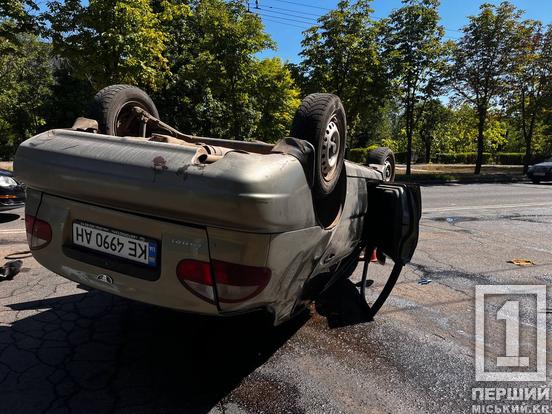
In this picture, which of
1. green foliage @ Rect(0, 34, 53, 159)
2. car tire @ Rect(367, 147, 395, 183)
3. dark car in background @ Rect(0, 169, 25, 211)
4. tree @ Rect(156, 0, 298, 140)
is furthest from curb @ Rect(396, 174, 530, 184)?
green foliage @ Rect(0, 34, 53, 159)

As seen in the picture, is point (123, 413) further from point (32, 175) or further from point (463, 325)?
point (463, 325)

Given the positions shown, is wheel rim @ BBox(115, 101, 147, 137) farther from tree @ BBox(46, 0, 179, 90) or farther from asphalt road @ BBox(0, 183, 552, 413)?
tree @ BBox(46, 0, 179, 90)

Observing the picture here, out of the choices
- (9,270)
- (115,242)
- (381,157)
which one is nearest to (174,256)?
(115,242)

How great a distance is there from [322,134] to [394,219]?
1.30m

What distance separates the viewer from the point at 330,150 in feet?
9.00

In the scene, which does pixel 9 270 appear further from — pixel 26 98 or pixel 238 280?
pixel 26 98

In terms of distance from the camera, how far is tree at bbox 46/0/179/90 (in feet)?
38.5

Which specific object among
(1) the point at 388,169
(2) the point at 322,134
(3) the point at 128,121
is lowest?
(1) the point at 388,169

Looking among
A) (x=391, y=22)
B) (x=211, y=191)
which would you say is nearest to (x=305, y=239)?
(x=211, y=191)

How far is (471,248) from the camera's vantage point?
6.47 metres

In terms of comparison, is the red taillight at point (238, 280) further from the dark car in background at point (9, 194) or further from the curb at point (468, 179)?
the curb at point (468, 179)

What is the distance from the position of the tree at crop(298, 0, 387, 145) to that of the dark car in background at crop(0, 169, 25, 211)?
1302cm

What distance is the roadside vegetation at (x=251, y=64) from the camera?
40.4 feet

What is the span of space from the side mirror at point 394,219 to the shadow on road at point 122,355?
95cm
